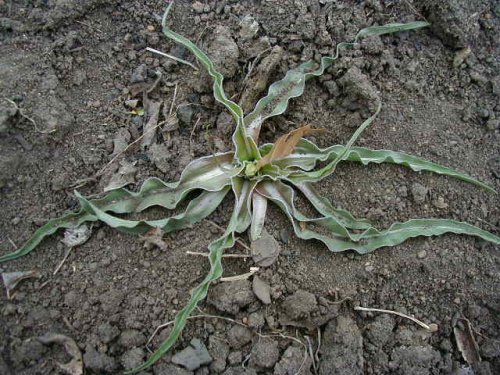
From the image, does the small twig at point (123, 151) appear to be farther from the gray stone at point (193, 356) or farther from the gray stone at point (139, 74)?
the gray stone at point (193, 356)

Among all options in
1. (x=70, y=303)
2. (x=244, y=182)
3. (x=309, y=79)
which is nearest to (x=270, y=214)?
(x=244, y=182)

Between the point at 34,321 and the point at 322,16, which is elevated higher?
the point at 322,16

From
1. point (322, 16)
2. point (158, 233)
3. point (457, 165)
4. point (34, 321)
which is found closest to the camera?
point (34, 321)

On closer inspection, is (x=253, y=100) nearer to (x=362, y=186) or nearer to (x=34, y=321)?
(x=362, y=186)

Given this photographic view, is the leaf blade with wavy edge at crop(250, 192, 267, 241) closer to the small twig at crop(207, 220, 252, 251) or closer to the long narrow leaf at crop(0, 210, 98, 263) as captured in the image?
the small twig at crop(207, 220, 252, 251)

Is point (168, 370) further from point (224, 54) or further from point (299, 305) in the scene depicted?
point (224, 54)

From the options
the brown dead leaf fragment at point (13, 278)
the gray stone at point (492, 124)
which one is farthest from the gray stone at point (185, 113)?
the gray stone at point (492, 124)
